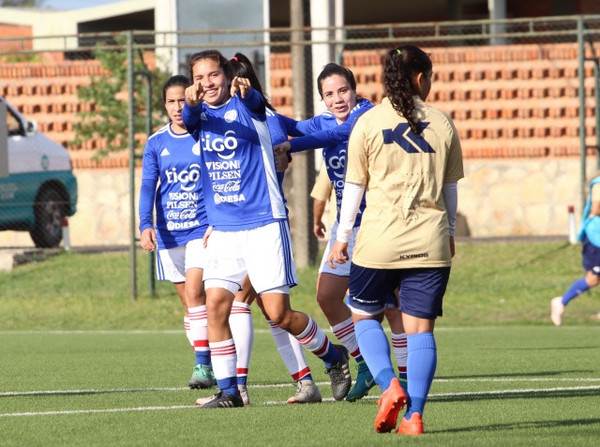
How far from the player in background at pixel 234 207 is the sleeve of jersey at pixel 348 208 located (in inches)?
37.8

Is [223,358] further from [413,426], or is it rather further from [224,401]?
[413,426]

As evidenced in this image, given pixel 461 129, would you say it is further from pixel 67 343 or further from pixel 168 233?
pixel 168 233

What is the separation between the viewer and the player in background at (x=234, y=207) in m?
7.80

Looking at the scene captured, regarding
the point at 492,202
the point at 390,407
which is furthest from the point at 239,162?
the point at 492,202

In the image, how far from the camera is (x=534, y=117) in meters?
23.7

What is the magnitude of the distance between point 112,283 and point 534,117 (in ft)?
27.6

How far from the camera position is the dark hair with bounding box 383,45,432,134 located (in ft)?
22.0

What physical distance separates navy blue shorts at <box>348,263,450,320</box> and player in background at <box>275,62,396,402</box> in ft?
4.40

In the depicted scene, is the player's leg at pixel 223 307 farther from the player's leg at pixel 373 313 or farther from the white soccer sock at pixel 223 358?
the player's leg at pixel 373 313

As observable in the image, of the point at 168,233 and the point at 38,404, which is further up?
the point at 168,233

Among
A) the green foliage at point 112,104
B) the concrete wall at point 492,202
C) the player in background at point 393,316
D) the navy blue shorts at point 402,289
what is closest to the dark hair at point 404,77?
the navy blue shorts at point 402,289

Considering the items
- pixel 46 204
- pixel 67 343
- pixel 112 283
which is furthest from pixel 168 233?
pixel 46 204

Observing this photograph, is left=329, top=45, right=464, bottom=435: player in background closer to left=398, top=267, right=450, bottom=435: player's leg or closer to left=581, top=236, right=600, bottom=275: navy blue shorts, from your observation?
left=398, top=267, right=450, bottom=435: player's leg

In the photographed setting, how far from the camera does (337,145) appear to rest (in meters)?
8.80
